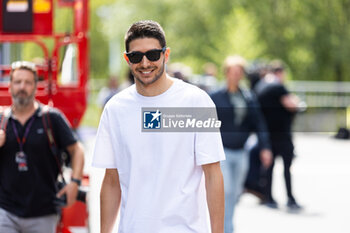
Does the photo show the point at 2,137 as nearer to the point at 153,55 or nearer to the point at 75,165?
the point at 75,165

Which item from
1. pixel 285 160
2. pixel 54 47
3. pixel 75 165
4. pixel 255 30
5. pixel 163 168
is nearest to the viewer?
pixel 163 168

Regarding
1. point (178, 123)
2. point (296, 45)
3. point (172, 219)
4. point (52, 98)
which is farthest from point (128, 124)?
point (296, 45)

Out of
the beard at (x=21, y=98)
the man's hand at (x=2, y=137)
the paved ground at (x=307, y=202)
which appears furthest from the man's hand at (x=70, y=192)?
the paved ground at (x=307, y=202)

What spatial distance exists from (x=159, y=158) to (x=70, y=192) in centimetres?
195

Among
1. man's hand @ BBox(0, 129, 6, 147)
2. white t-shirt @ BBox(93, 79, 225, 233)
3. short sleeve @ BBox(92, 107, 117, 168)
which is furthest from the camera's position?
man's hand @ BBox(0, 129, 6, 147)

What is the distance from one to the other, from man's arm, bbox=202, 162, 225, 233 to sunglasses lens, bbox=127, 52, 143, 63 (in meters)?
0.62

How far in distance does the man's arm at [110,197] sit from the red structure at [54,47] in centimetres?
372

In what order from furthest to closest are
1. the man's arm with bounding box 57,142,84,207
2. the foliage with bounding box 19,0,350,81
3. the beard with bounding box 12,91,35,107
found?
the foliage with bounding box 19,0,350,81 < the man's arm with bounding box 57,142,84,207 < the beard with bounding box 12,91,35,107

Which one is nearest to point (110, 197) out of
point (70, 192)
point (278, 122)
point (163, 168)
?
point (163, 168)

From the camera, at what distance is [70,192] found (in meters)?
5.73

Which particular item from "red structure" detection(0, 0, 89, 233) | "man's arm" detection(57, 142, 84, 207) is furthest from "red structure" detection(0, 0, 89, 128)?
"man's arm" detection(57, 142, 84, 207)

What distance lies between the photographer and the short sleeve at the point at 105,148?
13.5ft

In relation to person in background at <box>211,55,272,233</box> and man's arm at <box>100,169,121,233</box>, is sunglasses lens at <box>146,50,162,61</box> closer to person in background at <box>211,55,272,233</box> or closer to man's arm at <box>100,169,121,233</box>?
man's arm at <box>100,169,121,233</box>

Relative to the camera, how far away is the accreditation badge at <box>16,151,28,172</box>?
5.51 m
